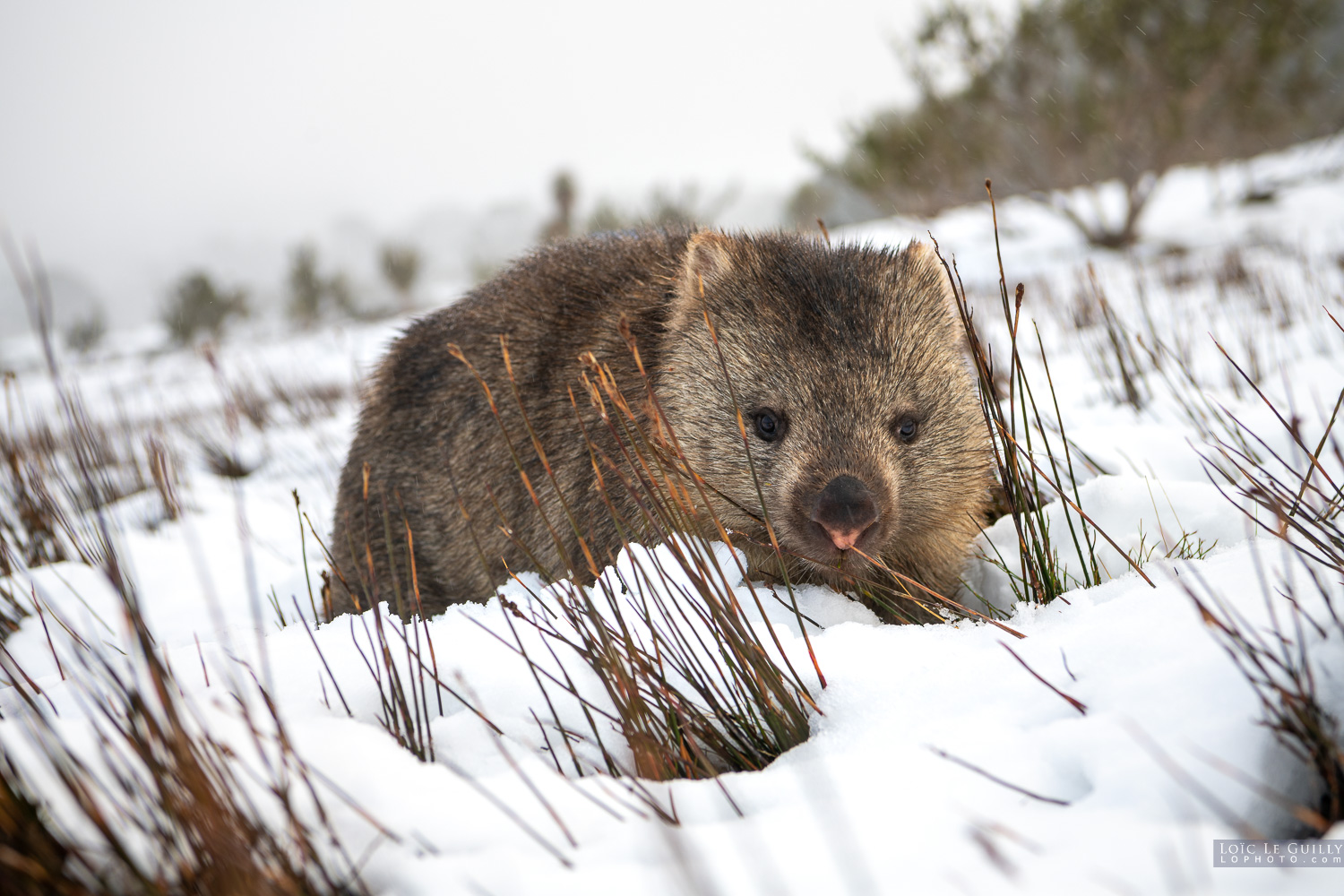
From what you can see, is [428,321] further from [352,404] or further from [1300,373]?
[352,404]

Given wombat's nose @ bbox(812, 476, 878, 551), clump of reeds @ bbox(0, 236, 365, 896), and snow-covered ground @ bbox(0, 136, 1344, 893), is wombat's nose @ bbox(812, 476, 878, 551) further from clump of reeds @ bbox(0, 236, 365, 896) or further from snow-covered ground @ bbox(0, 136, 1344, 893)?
clump of reeds @ bbox(0, 236, 365, 896)

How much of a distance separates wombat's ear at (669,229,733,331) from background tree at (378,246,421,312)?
3183 centimetres

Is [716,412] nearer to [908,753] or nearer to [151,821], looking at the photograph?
[908,753]

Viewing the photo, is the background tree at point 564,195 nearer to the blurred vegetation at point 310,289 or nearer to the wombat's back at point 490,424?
the blurred vegetation at point 310,289

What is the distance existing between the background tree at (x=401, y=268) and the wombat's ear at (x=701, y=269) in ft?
104

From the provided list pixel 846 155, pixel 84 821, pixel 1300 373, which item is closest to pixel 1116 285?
pixel 1300 373

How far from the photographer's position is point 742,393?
244cm

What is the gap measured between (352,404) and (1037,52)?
16963mm

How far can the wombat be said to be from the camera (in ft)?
7.65

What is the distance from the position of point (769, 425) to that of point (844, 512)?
1.42 ft

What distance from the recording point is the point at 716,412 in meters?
2.52

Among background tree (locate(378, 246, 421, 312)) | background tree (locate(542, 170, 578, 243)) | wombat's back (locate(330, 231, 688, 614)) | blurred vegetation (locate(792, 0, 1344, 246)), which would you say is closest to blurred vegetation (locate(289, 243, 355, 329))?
background tree (locate(378, 246, 421, 312))

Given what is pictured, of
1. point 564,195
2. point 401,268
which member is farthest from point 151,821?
point 401,268

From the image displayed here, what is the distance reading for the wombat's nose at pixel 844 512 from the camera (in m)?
2.09
